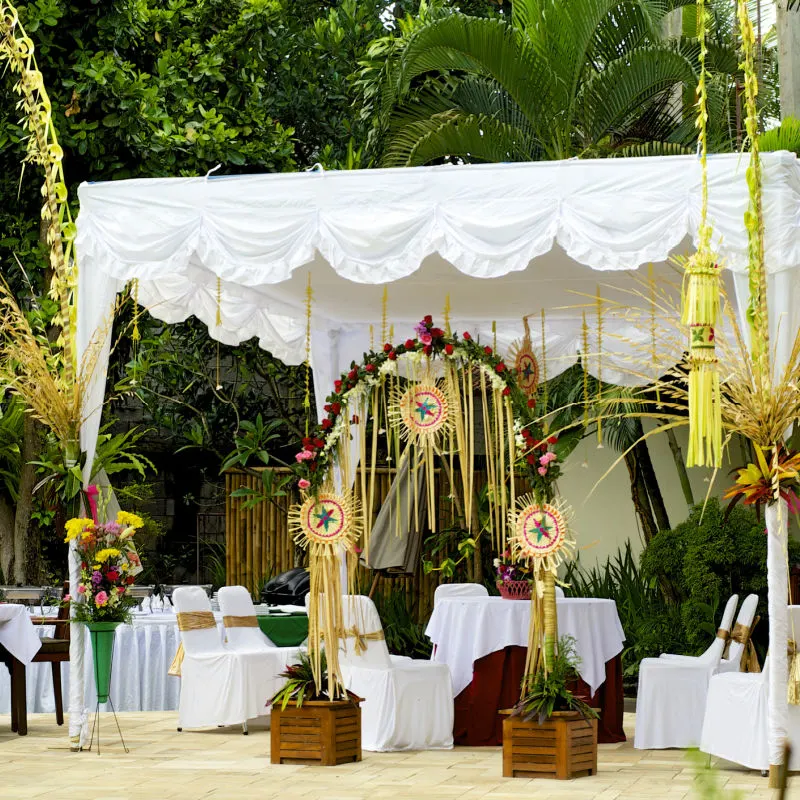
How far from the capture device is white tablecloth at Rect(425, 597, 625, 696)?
22.5 feet

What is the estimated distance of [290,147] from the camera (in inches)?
427

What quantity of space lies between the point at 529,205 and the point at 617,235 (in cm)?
43

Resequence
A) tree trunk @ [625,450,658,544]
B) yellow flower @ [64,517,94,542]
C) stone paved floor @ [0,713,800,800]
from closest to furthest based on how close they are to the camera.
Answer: stone paved floor @ [0,713,800,800], yellow flower @ [64,517,94,542], tree trunk @ [625,450,658,544]

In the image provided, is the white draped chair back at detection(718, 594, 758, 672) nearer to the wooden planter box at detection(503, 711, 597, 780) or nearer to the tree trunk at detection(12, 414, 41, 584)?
the wooden planter box at detection(503, 711, 597, 780)

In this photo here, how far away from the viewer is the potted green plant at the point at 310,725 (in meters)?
6.14

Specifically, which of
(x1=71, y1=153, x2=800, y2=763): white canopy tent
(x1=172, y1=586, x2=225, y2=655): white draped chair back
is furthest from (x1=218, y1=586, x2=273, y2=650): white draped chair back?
(x1=71, y1=153, x2=800, y2=763): white canopy tent

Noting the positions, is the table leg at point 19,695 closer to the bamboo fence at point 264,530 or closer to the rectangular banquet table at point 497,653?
the rectangular banquet table at point 497,653

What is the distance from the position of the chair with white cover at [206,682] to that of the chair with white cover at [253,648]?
7 cm

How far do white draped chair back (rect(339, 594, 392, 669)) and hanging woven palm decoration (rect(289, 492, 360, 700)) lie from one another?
0.85ft

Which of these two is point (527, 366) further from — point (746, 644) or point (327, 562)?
point (327, 562)

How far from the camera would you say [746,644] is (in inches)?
273

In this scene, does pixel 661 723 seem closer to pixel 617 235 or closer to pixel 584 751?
pixel 584 751

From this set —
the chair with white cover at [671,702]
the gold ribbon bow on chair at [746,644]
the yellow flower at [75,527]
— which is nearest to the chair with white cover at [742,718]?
the chair with white cover at [671,702]

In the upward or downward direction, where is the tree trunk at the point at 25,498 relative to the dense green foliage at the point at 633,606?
upward
